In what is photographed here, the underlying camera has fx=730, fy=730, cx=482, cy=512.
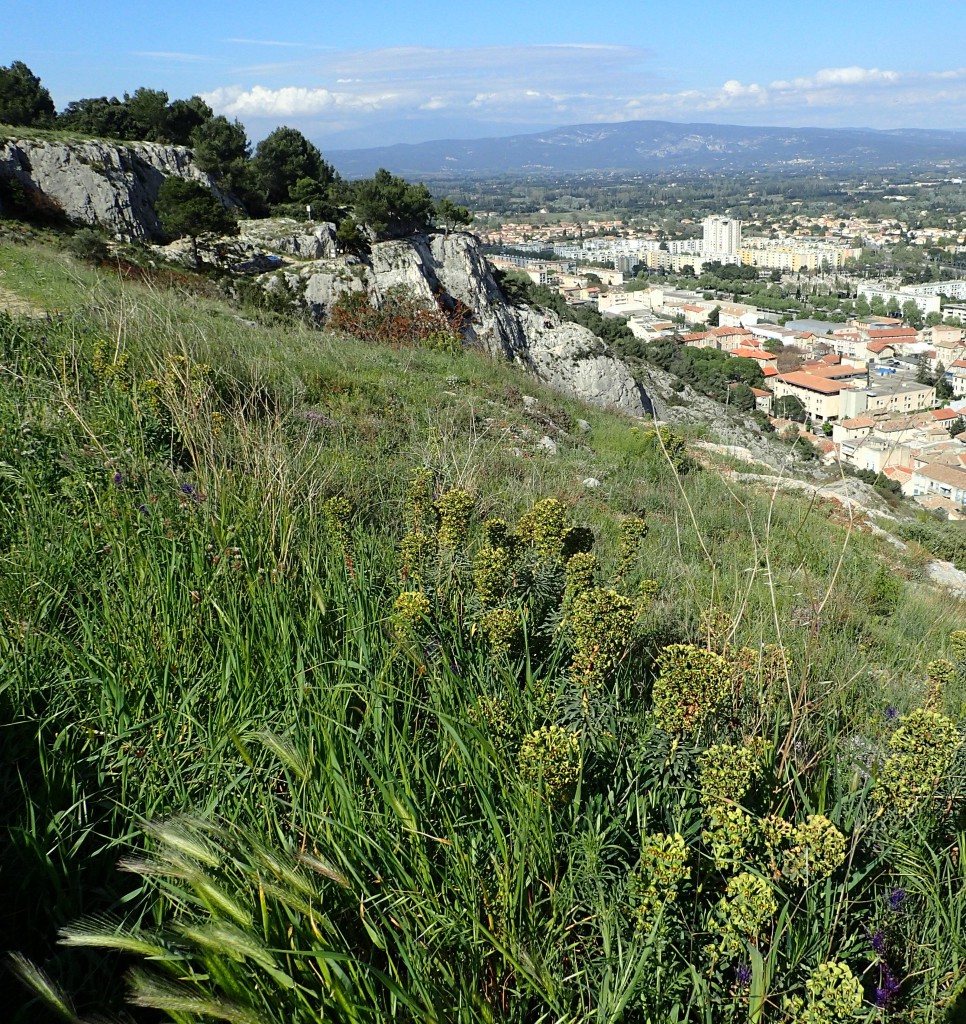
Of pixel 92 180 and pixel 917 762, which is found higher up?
pixel 92 180

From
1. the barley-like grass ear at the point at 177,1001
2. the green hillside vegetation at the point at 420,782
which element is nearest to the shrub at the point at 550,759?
the green hillside vegetation at the point at 420,782

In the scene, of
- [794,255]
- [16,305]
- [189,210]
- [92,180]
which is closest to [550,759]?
[16,305]

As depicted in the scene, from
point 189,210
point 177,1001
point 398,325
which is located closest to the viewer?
point 177,1001

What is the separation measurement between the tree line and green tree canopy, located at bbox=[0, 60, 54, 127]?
0.12 ft

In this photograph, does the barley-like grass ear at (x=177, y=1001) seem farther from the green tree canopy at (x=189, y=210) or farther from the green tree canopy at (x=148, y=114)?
the green tree canopy at (x=148, y=114)

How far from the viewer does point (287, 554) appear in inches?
114

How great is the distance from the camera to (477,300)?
1107 inches

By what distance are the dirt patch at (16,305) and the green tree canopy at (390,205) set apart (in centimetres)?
2241

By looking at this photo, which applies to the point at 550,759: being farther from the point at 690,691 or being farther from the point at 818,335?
the point at 818,335

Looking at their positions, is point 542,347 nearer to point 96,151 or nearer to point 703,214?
point 96,151

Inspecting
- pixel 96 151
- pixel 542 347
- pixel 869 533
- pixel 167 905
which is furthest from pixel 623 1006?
pixel 96 151

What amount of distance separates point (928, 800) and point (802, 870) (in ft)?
1.85

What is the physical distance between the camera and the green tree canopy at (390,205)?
28.9m

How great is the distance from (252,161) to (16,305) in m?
28.3
